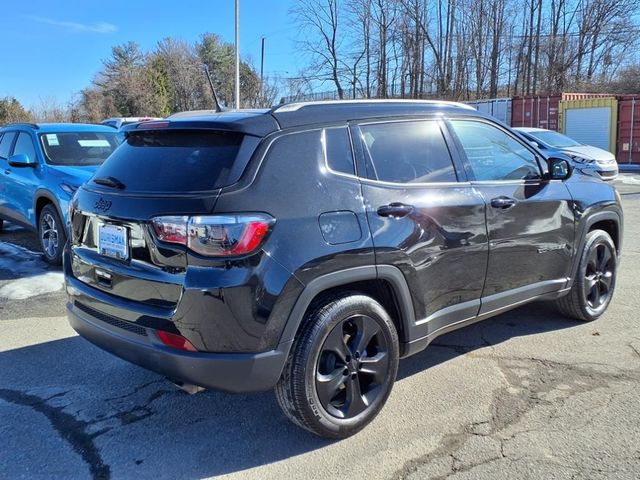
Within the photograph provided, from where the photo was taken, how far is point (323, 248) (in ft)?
9.50

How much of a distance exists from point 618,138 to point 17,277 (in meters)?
23.2

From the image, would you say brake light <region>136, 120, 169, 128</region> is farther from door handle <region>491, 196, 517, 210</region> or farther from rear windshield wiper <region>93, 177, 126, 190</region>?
door handle <region>491, 196, 517, 210</region>

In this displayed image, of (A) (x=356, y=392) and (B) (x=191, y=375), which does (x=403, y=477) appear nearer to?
(A) (x=356, y=392)

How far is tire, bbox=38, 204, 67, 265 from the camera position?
6.84 metres

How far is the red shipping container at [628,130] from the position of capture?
22.4m

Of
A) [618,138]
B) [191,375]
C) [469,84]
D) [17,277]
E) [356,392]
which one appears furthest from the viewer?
[469,84]

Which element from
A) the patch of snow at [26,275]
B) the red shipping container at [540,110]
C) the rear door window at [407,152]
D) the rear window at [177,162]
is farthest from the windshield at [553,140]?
the rear window at [177,162]

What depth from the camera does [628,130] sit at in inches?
894

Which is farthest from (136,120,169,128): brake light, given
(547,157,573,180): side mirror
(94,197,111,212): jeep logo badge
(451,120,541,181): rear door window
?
(547,157,573,180): side mirror

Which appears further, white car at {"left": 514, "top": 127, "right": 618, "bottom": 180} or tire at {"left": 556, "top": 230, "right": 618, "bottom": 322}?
white car at {"left": 514, "top": 127, "right": 618, "bottom": 180}

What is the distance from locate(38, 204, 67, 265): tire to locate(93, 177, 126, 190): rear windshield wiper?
3791 millimetres

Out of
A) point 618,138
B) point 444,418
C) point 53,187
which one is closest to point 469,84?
point 618,138

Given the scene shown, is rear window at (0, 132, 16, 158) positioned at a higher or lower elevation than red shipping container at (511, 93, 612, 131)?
lower

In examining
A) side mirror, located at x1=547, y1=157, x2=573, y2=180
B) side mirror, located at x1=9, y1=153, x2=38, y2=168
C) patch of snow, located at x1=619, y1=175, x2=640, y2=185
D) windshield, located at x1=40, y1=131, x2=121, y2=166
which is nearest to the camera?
side mirror, located at x1=547, y1=157, x2=573, y2=180
